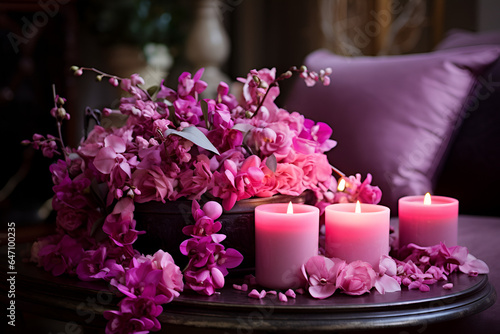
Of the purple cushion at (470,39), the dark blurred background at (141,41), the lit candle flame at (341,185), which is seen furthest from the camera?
the dark blurred background at (141,41)

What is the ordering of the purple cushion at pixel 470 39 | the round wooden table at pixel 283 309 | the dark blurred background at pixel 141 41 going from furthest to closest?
1. the dark blurred background at pixel 141 41
2. the purple cushion at pixel 470 39
3. the round wooden table at pixel 283 309

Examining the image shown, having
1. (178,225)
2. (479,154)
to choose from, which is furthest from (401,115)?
(178,225)

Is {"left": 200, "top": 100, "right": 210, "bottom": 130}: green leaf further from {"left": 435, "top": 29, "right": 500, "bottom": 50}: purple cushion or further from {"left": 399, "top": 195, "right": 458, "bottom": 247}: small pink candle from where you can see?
{"left": 435, "top": 29, "right": 500, "bottom": 50}: purple cushion

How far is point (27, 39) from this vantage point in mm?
2398

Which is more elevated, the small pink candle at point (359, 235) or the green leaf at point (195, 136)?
the green leaf at point (195, 136)

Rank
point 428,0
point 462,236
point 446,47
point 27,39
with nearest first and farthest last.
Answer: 1. point 462,236
2. point 446,47
3. point 428,0
4. point 27,39

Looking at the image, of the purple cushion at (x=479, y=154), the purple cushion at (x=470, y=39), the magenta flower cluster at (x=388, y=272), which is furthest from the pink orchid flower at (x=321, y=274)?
the purple cushion at (x=470, y=39)

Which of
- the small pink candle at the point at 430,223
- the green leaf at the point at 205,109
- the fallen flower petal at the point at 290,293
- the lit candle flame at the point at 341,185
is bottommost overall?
the fallen flower petal at the point at 290,293

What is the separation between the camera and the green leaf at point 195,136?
705mm

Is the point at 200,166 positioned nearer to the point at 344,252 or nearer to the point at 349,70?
the point at 344,252

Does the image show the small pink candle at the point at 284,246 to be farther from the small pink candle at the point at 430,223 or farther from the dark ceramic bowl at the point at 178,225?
the small pink candle at the point at 430,223

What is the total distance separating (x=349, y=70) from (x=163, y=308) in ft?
Answer: 3.15

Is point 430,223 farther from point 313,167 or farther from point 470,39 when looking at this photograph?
point 470,39

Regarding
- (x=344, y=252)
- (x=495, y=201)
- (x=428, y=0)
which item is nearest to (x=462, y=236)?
(x=495, y=201)
